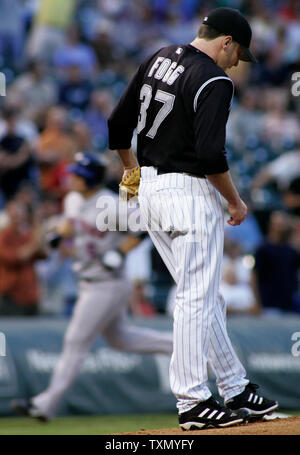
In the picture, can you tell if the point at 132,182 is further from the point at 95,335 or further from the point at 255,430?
the point at 95,335

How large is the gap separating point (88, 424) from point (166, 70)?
16.0 ft

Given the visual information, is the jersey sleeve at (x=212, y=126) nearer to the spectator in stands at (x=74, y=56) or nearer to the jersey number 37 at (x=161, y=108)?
the jersey number 37 at (x=161, y=108)

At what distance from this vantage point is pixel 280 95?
14.9 metres

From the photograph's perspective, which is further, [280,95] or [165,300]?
[280,95]

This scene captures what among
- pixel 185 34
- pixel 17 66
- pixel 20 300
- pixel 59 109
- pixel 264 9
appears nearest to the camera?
pixel 20 300

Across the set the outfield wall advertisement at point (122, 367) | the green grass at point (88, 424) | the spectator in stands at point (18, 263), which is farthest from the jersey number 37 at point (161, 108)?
the spectator in stands at point (18, 263)

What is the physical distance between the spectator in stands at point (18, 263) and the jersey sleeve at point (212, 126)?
5.76 metres

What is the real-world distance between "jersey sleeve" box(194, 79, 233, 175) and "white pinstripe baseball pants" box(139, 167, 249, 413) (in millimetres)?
261

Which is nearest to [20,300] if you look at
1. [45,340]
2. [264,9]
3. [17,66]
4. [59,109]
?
→ [45,340]

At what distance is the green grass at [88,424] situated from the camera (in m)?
7.92

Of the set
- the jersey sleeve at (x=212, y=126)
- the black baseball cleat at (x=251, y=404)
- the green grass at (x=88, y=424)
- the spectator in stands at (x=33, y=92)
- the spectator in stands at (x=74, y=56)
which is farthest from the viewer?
the spectator in stands at (x=74, y=56)

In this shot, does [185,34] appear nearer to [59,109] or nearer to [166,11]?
[166,11]

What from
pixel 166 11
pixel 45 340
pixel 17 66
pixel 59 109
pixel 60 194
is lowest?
pixel 45 340
